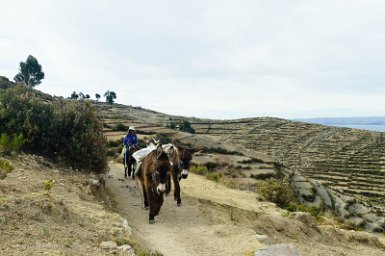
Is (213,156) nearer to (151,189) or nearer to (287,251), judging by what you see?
(151,189)

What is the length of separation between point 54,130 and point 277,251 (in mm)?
10881

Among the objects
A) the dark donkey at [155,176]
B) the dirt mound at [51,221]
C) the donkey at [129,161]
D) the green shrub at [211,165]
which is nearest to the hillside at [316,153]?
the green shrub at [211,165]

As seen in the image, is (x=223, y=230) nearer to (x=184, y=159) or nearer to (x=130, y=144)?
(x=184, y=159)

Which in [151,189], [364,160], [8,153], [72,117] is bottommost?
[364,160]

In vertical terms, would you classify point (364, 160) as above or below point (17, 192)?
below

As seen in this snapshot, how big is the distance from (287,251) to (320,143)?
82744mm

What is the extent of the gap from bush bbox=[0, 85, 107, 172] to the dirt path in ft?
6.03

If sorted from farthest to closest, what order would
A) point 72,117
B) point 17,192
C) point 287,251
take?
point 72,117 → point 17,192 → point 287,251

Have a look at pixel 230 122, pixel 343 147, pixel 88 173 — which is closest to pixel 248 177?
pixel 88 173

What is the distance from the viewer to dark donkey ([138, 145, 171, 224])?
12.0 meters

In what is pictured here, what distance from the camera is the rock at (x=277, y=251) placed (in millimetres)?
10031

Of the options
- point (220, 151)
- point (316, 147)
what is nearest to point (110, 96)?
point (316, 147)

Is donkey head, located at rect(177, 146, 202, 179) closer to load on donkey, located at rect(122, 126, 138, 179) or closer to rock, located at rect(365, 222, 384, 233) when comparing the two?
load on donkey, located at rect(122, 126, 138, 179)

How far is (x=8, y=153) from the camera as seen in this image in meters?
14.6
